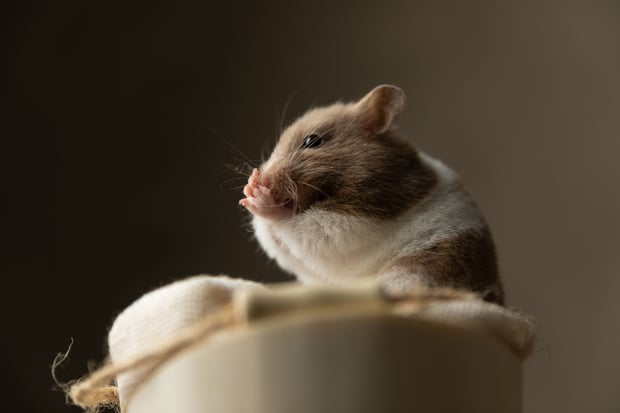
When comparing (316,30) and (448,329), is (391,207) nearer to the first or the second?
(448,329)

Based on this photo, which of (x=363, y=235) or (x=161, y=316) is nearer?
(x=161, y=316)

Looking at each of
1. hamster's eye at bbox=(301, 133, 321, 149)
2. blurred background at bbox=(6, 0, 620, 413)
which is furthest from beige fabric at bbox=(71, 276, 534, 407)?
blurred background at bbox=(6, 0, 620, 413)

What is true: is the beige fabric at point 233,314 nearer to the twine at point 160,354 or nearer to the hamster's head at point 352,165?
the twine at point 160,354

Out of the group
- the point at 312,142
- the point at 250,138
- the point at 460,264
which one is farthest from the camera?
the point at 250,138

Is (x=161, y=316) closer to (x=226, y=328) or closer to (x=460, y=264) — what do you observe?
(x=226, y=328)

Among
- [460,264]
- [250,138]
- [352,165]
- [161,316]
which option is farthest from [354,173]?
[250,138]

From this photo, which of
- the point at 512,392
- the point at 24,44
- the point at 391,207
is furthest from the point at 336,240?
the point at 24,44

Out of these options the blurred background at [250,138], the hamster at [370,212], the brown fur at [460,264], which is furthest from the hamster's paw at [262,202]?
the blurred background at [250,138]
